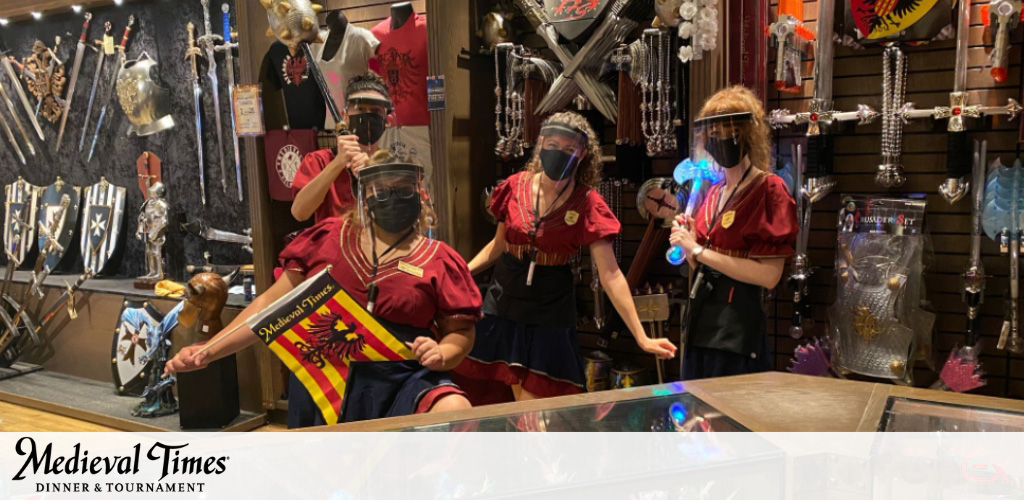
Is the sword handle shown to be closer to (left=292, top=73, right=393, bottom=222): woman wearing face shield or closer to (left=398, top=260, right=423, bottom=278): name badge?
(left=292, top=73, right=393, bottom=222): woman wearing face shield

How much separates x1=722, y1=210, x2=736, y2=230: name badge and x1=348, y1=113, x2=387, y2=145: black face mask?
1362mm

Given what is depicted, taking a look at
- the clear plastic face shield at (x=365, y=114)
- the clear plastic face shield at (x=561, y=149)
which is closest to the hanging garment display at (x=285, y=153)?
the clear plastic face shield at (x=365, y=114)

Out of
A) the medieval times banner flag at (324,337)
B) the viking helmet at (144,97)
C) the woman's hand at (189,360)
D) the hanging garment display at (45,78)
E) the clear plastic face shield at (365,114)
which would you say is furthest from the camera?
the hanging garment display at (45,78)

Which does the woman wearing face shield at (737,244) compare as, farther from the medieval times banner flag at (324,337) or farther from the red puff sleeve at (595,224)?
the medieval times banner flag at (324,337)

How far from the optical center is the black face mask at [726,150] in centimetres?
250

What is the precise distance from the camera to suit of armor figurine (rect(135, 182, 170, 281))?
4.87 metres

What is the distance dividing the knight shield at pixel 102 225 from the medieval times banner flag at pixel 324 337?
3976mm

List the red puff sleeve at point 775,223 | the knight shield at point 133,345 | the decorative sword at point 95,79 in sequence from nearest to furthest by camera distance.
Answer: the red puff sleeve at point 775,223 → the knight shield at point 133,345 → the decorative sword at point 95,79

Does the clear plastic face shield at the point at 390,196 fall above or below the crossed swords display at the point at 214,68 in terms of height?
below

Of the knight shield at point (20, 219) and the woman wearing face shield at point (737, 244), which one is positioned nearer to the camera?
the woman wearing face shield at point (737, 244)

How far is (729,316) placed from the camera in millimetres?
2523

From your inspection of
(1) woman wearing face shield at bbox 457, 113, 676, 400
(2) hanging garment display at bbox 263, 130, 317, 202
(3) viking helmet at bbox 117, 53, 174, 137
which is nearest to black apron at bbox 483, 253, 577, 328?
(1) woman wearing face shield at bbox 457, 113, 676, 400

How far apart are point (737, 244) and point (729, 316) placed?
0.24 meters
